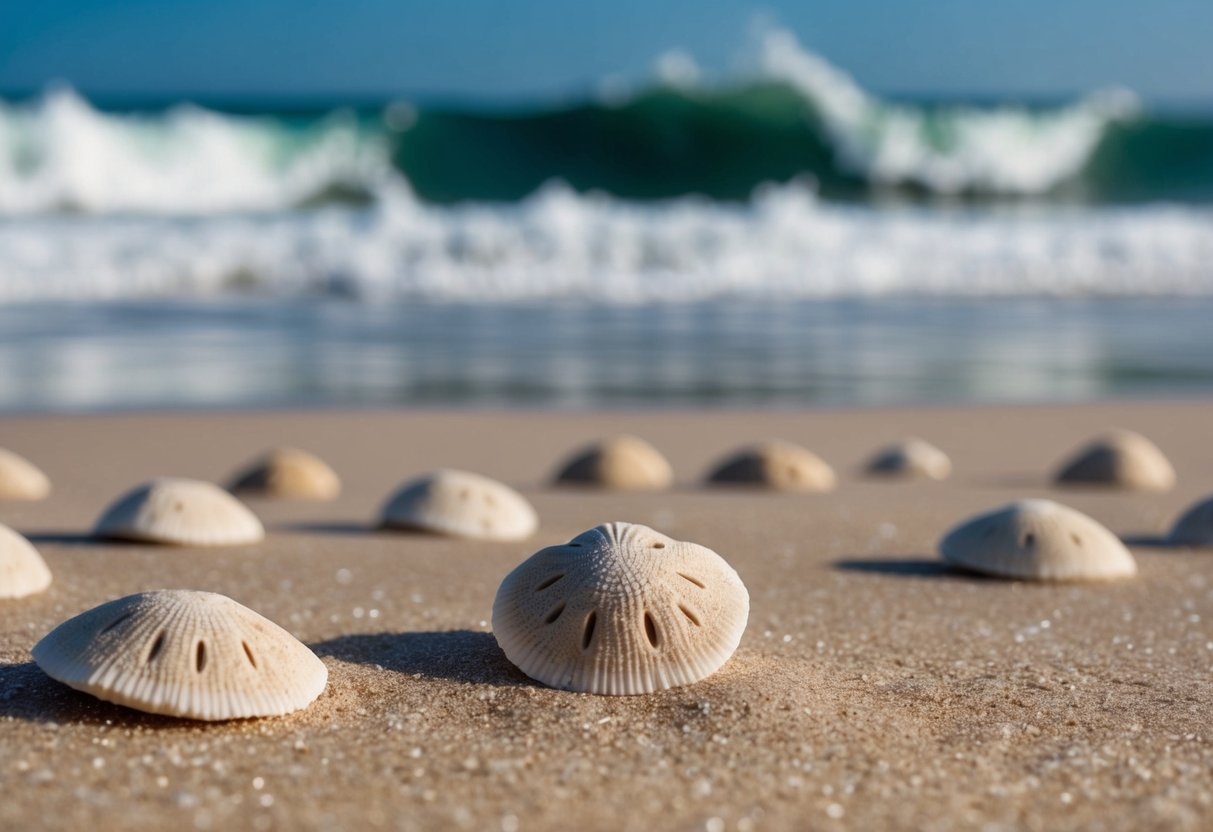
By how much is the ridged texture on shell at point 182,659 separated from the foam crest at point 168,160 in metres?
21.4

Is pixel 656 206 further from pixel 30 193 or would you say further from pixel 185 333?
pixel 185 333

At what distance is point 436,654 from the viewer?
3016 millimetres

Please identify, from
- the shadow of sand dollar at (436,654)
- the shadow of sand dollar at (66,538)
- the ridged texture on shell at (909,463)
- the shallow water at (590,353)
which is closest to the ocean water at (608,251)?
the shallow water at (590,353)

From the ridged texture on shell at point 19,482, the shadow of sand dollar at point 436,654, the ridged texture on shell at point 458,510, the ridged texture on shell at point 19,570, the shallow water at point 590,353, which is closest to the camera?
the shadow of sand dollar at point 436,654

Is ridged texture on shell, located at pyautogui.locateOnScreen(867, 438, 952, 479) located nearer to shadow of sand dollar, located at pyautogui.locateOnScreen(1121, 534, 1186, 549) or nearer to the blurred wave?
shadow of sand dollar, located at pyautogui.locateOnScreen(1121, 534, 1186, 549)

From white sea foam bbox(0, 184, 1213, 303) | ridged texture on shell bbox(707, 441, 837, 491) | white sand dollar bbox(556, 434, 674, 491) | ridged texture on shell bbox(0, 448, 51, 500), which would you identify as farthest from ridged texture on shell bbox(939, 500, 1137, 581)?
white sea foam bbox(0, 184, 1213, 303)

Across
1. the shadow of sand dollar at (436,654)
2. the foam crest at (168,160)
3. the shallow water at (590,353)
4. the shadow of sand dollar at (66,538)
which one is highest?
the foam crest at (168,160)

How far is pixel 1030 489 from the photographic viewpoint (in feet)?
19.6

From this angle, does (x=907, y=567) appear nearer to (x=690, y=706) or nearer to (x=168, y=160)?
(x=690, y=706)

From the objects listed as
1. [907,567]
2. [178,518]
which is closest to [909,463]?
[907,567]

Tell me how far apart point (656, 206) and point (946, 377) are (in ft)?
48.4

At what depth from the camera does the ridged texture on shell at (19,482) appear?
5.43 m

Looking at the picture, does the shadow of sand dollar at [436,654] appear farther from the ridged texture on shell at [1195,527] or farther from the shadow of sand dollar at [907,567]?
the ridged texture on shell at [1195,527]

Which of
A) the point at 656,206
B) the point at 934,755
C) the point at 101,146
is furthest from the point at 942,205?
the point at 934,755
